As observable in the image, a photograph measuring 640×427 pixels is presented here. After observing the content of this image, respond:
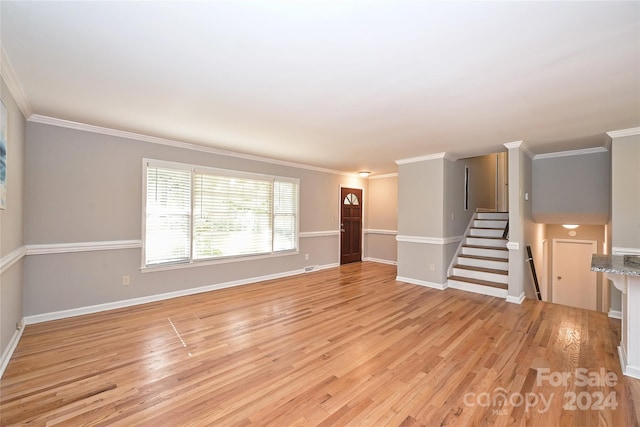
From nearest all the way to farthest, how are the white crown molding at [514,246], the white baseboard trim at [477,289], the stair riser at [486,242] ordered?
the white crown molding at [514,246], the white baseboard trim at [477,289], the stair riser at [486,242]

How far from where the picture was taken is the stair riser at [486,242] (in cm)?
546

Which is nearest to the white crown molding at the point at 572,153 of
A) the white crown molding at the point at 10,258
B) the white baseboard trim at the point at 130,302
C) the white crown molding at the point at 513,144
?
the white crown molding at the point at 513,144

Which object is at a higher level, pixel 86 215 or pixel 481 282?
pixel 86 215

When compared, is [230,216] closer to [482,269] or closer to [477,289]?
[477,289]

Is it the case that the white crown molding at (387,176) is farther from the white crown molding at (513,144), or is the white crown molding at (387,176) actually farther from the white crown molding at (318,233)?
the white crown molding at (513,144)

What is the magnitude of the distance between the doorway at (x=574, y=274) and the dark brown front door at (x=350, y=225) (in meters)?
4.71

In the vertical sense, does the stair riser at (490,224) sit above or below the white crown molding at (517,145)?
below

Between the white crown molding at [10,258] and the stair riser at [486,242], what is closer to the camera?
the white crown molding at [10,258]

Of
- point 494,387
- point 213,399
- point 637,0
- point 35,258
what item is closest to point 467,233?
point 494,387

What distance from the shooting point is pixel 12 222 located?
8.75ft

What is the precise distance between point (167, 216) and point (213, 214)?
730mm

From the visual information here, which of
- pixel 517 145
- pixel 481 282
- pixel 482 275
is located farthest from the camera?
pixel 482 275

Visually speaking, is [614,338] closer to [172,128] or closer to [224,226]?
[224,226]

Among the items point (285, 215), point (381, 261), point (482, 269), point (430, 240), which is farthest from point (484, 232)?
point (285, 215)
